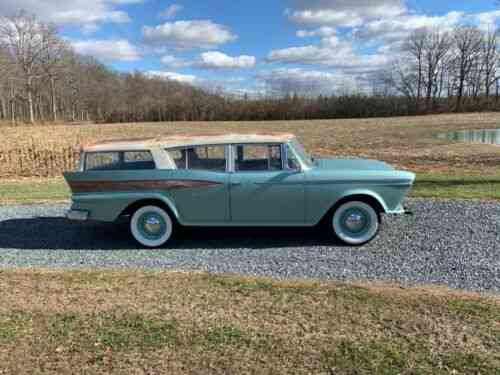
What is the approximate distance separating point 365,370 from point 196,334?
1278mm

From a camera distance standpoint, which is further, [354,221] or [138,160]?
[138,160]

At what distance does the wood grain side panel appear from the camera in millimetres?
5141

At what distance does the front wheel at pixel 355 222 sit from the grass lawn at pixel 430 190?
2.85 m

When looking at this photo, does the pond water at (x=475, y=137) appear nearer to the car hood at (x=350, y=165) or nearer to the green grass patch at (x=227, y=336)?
the car hood at (x=350, y=165)

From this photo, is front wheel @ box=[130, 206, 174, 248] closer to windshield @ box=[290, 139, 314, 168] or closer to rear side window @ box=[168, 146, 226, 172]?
rear side window @ box=[168, 146, 226, 172]

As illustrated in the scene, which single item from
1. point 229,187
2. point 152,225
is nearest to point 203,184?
point 229,187

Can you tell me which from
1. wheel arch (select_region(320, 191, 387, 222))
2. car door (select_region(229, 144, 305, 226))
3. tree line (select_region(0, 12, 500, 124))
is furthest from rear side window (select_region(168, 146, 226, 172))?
tree line (select_region(0, 12, 500, 124))

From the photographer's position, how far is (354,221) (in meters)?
5.13

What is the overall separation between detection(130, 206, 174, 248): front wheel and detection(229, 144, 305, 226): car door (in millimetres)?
953

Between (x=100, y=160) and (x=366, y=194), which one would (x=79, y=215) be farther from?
(x=366, y=194)

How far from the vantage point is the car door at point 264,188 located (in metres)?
5.06

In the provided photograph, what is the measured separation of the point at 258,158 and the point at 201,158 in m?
0.78

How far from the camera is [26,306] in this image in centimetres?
354

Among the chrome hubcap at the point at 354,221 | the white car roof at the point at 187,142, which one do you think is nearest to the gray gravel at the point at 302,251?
the chrome hubcap at the point at 354,221
